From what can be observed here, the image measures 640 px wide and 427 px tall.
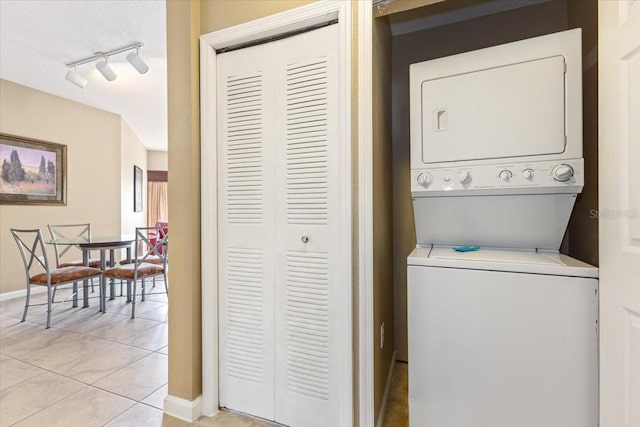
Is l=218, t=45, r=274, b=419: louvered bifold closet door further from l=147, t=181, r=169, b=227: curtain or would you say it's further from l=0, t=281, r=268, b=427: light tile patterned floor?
l=147, t=181, r=169, b=227: curtain

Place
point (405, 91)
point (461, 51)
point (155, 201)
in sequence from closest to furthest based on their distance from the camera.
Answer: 1. point (461, 51)
2. point (405, 91)
3. point (155, 201)

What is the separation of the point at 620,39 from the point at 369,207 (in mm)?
979

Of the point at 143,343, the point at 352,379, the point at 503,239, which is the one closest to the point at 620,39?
the point at 503,239

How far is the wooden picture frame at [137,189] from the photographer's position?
6.24 m

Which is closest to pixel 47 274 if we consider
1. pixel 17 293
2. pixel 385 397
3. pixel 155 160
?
pixel 17 293

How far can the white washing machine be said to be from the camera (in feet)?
3.47

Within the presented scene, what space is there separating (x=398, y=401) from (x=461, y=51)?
225 centimetres

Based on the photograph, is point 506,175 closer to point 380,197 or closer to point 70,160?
point 380,197

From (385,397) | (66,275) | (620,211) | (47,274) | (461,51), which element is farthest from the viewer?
(66,275)

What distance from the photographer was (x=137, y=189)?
650 centimetres

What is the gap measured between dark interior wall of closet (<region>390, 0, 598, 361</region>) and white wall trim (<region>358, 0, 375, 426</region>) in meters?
0.83

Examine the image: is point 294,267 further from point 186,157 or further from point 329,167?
point 186,157

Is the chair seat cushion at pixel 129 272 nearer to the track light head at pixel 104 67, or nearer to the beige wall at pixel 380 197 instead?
the track light head at pixel 104 67

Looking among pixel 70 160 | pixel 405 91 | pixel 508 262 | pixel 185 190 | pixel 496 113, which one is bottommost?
pixel 508 262
